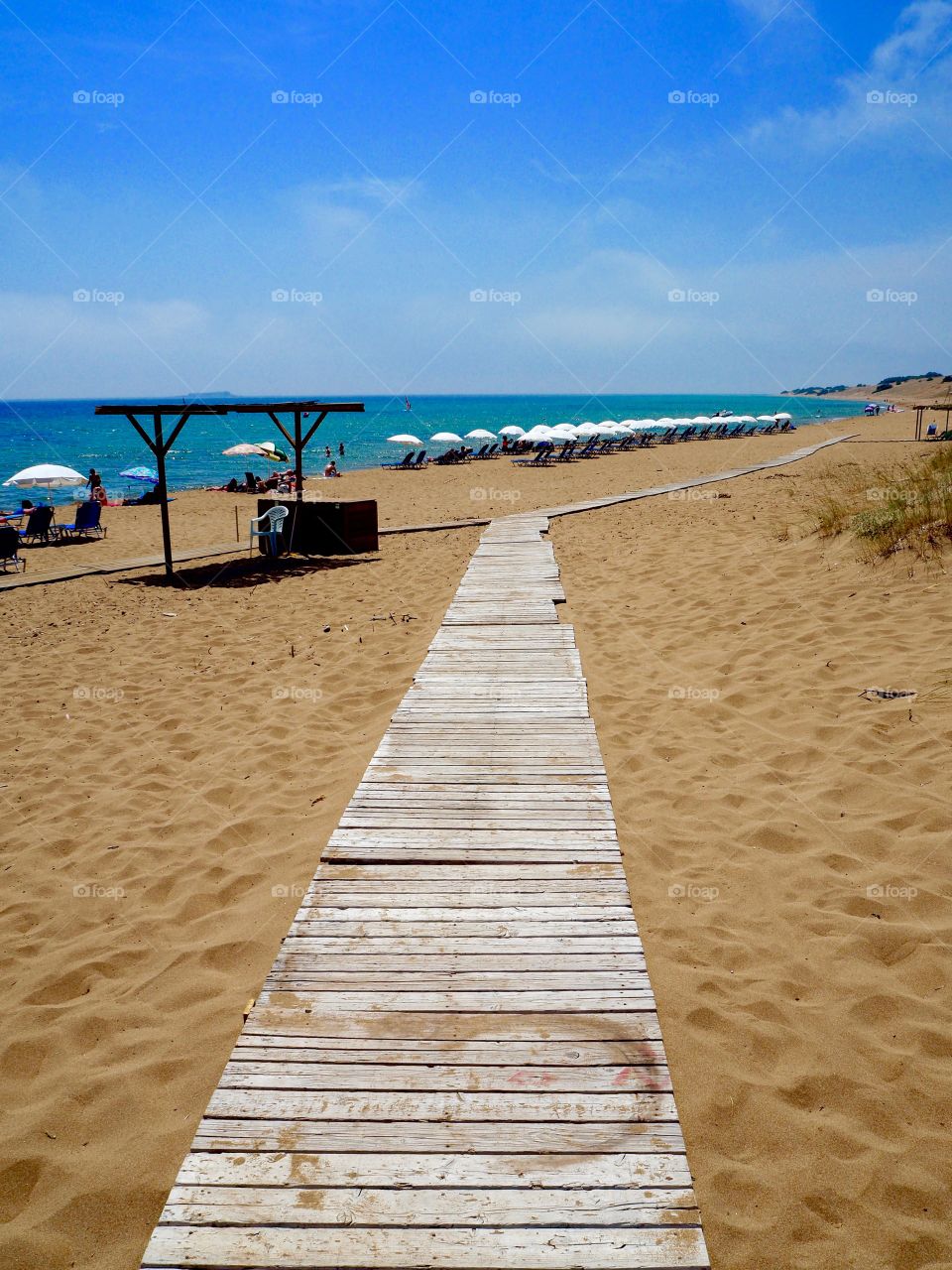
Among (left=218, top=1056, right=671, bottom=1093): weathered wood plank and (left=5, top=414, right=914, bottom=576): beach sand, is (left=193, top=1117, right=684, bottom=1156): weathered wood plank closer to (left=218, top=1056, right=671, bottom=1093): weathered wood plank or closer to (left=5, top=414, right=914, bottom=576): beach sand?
(left=218, top=1056, right=671, bottom=1093): weathered wood plank

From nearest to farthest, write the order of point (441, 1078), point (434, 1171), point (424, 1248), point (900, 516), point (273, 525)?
point (424, 1248)
point (434, 1171)
point (441, 1078)
point (900, 516)
point (273, 525)

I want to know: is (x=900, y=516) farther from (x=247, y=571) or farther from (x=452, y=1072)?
(x=247, y=571)

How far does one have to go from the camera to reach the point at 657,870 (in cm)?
373

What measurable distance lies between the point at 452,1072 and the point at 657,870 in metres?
1.73

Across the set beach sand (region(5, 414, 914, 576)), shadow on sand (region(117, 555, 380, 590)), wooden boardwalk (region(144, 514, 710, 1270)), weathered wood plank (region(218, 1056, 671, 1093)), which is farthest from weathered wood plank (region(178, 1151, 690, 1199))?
beach sand (region(5, 414, 914, 576))

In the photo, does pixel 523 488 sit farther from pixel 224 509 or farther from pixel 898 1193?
pixel 898 1193

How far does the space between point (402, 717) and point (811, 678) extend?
9.25ft

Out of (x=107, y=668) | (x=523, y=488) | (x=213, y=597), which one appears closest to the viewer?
(x=107, y=668)

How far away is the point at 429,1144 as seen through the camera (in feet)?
6.62

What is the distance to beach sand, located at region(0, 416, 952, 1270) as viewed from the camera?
231cm

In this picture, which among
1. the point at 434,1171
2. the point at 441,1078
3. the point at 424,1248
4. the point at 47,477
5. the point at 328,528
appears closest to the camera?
the point at 424,1248

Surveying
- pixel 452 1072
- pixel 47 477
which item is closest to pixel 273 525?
pixel 47 477

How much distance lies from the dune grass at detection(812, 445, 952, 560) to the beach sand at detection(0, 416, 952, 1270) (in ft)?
0.88

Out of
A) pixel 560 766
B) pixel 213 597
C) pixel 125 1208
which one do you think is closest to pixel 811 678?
pixel 560 766
